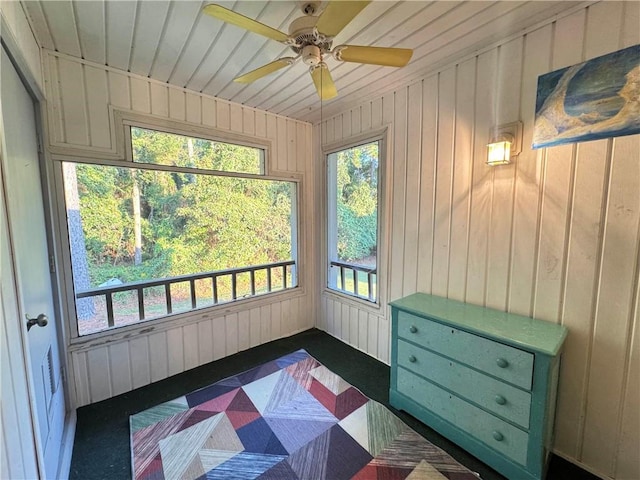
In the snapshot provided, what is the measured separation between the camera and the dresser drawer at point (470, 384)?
1.45m

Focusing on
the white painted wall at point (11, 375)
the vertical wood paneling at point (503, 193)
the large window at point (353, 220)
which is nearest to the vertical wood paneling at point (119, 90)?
the white painted wall at point (11, 375)

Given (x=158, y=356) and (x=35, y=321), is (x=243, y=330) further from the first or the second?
(x=35, y=321)

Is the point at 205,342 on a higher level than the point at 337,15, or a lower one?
lower

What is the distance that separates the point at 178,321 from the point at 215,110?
2.00 m

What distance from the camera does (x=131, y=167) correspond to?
2.19 metres

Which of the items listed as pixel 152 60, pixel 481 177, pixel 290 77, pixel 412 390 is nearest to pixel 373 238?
pixel 481 177

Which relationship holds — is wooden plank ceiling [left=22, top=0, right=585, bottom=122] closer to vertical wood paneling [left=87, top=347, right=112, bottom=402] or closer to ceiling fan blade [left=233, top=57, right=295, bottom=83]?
ceiling fan blade [left=233, top=57, right=295, bottom=83]

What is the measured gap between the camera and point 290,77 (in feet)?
7.15

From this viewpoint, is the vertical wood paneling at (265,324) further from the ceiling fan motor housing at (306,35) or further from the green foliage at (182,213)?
the ceiling fan motor housing at (306,35)

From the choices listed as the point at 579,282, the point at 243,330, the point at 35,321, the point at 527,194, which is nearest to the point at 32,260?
the point at 35,321

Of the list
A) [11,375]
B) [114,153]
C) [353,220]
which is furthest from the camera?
[353,220]

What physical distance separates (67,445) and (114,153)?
1.98 m

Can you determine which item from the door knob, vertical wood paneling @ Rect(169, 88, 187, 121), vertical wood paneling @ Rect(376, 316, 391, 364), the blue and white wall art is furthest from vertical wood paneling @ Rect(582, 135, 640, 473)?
vertical wood paneling @ Rect(169, 88, 187, 121)

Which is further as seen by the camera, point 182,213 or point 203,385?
point 182,213
